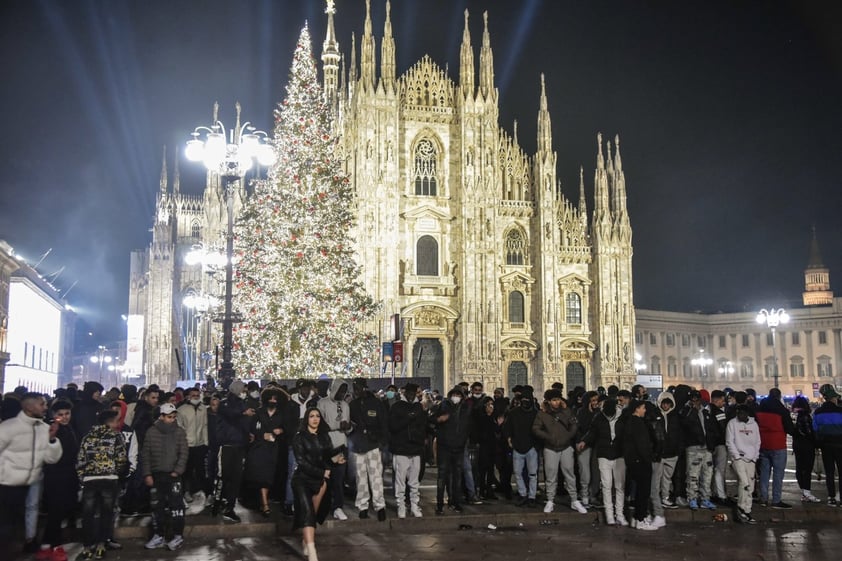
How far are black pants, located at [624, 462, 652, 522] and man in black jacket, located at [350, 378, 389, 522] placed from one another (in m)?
3.48

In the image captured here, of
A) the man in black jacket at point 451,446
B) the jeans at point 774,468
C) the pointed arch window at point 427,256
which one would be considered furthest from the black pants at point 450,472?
the pointed arch window at point 427,256

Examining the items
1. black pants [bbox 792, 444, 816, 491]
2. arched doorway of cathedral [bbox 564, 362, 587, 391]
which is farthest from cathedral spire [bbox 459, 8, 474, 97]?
black pants [bbox 792, 444, 816, 491]

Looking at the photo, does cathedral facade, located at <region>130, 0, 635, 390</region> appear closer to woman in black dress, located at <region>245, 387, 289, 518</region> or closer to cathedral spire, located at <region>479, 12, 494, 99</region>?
cathedral spire, located at <region>479, 12, 494, 99</region>

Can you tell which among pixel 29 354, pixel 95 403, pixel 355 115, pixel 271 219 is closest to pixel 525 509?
pixel 95 403

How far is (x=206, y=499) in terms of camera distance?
13602 millimetres

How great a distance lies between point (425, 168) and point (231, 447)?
3269 centimetres

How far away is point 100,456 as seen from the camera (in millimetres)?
9305

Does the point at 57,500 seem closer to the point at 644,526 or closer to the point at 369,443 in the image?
the point at 369,443

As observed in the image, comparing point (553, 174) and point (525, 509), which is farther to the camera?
point (553, 174)

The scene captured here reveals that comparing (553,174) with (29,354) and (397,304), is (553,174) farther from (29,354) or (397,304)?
(29,354)

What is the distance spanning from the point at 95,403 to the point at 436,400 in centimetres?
937

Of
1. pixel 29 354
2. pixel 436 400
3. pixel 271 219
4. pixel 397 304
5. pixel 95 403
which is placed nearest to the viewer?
pixel 95 403

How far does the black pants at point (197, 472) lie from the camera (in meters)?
12.5

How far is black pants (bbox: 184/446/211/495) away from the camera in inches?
494
